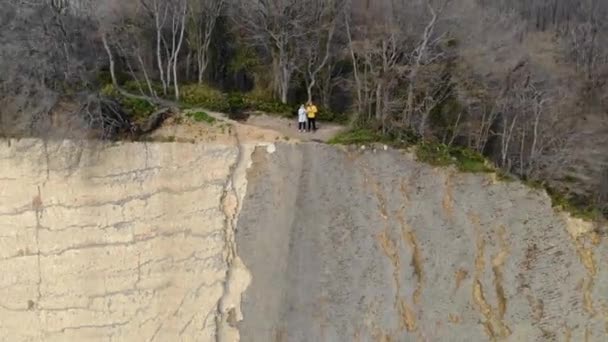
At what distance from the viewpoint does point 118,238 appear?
10984 mm

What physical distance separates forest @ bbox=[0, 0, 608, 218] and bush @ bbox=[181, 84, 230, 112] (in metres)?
0.04

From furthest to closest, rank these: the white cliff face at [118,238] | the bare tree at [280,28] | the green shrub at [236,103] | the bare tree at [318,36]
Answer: the bare tree at [318,36] → the bare tree at [280,28] → the green shrub at [236,103] → the white cliff face at [118,238]

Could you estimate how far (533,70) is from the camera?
1325 centimetres

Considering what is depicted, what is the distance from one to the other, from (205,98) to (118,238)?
11.7 feet

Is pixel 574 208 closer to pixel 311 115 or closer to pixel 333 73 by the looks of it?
pixel 311 115

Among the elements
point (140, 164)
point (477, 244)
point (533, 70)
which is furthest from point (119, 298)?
point (533, 70)

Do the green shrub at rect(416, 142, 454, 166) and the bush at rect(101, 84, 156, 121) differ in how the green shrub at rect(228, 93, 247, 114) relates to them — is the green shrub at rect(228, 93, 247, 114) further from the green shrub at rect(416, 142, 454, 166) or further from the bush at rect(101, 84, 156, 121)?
the green shrub at rect(416, 142, 454, 166)

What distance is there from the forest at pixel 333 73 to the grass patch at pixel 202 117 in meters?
0.60

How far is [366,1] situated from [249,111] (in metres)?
4.52

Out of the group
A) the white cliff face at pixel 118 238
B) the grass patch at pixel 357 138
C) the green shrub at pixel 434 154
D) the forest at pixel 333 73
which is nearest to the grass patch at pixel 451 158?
the green shrub at pixel 434 154

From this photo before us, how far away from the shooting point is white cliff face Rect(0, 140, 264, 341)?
10758 mm

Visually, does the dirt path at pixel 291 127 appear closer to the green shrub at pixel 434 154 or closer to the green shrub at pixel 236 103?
the green shrub at pixel 236 103

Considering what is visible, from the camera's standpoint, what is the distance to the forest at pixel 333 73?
11195 millimetres

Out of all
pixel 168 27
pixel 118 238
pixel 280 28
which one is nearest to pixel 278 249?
pixel 118 238
